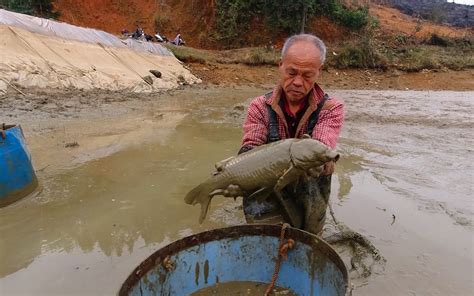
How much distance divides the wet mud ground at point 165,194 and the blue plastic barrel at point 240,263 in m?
0.62

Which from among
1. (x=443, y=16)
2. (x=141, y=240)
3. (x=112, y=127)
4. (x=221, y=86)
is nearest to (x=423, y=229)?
(x=141, y=240)

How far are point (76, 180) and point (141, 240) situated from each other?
61.6 inches

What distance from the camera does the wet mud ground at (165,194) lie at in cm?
287

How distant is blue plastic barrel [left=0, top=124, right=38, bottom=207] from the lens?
143 inches

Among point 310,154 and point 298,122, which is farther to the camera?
point 298,122

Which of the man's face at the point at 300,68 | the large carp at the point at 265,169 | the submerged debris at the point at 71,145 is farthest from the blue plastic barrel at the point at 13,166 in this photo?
the man's face at the point at 300,68

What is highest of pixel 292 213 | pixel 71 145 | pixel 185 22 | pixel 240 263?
pixel 185 22

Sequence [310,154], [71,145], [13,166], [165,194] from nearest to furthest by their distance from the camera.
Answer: [310,154] < [13,166] < [165,194] < [71,145]

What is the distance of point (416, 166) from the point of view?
5285 mm

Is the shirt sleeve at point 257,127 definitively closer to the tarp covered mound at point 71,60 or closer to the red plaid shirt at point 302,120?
the red plaid shirt at point 302,120

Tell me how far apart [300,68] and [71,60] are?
8712 millimetres

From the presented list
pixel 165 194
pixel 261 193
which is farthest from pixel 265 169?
pixel 165 194

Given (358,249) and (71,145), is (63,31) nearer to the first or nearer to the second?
(71,145)

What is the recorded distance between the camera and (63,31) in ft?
36.4
